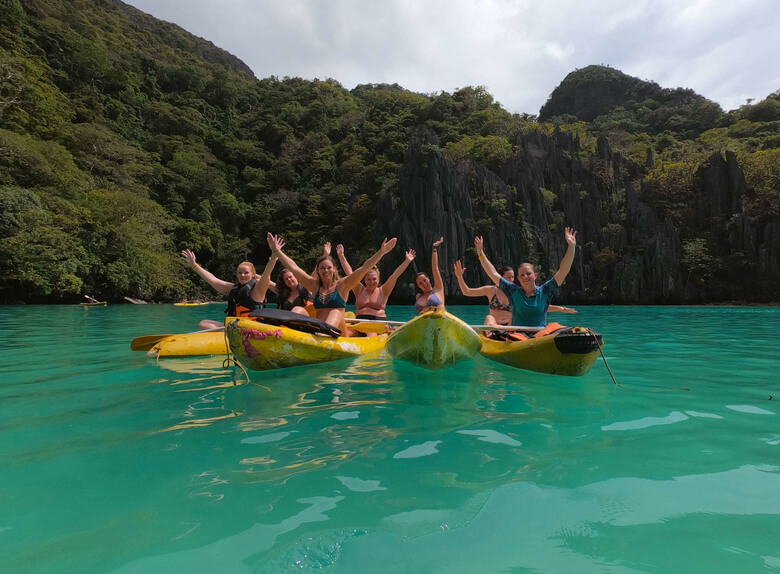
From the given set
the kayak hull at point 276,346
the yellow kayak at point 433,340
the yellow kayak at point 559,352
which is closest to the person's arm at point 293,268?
the kayak hull at point 276,346

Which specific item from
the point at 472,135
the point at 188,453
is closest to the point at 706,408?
the point at 188,453

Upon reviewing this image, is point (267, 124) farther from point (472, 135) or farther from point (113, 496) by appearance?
point (113, 496)

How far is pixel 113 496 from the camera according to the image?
6.48 feet

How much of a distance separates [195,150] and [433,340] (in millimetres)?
49503

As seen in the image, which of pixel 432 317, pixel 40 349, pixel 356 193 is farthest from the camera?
pixel 356 193

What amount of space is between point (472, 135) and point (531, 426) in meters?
46.2

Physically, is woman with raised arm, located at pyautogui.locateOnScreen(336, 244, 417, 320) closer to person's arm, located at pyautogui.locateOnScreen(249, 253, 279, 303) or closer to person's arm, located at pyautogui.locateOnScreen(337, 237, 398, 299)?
person's arm, located at pyautogui.locateOnScreen(337, 237, 398, 299)

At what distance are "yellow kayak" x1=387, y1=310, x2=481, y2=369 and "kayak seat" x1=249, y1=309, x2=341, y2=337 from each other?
37.5 inches

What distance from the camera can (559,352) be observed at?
4.72 meters

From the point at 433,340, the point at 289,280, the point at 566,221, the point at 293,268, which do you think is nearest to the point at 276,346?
→ the point at 293,268

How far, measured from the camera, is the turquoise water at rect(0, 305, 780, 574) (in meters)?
1.54

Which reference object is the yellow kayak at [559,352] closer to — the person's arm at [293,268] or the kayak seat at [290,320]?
the kayak seat at [290,320]

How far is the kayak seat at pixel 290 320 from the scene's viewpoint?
5.01 meters

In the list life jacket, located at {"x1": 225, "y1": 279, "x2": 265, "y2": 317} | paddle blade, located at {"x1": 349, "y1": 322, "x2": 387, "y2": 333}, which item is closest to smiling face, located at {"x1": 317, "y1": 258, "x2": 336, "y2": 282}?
life jacket, located at {"x1": 225, "y1": 279, "x2": 265, "y2": 317}
